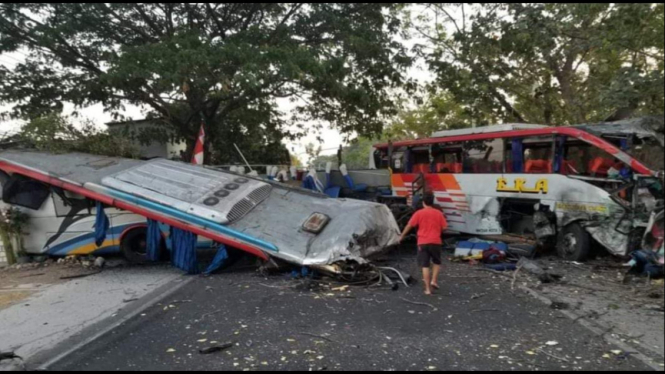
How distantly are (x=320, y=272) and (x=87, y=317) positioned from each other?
3246mm

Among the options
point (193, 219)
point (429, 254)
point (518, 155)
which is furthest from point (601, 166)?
point (193, 219)

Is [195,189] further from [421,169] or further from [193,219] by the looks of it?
[421,169]

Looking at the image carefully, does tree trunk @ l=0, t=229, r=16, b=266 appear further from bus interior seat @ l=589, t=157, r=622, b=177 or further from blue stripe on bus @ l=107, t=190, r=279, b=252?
bus interior seat @ l=589, t=157, r=622, b=177

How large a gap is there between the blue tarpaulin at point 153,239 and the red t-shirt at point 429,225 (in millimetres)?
4936

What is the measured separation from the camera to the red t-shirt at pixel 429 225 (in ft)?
21.6

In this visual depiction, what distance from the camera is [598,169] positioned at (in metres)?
8.62

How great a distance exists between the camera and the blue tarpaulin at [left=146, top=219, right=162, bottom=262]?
29.2 ft

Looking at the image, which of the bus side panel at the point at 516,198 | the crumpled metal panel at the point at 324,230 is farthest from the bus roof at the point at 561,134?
the crumpled metal panel at the point at 324,230

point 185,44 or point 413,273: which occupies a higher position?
point 185,44

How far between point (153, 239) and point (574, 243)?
7.87m

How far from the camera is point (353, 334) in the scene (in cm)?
491

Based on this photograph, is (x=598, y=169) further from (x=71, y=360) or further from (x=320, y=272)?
(x=71, y=360)

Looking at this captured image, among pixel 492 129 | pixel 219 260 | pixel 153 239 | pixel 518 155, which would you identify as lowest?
pixel 219 260

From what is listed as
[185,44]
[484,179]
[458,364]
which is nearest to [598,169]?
[484,179]
